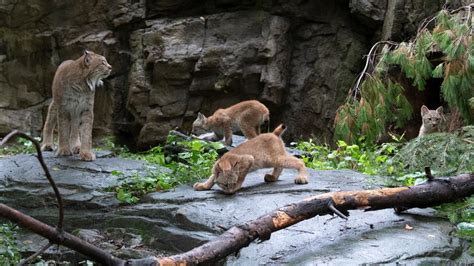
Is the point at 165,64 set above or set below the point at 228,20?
below

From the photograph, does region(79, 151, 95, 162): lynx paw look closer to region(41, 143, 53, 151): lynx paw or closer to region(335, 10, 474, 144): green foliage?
region(41, 143, 53, 151): lynx paw

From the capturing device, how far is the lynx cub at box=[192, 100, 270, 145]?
11.3m

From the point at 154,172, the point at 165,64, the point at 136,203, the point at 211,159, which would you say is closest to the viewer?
the point at 136,203

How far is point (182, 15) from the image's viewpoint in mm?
15703

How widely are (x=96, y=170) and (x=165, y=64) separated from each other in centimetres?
715

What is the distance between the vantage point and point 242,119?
11.4 metres

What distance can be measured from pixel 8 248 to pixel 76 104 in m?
3.53

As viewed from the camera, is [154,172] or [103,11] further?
[103,11]

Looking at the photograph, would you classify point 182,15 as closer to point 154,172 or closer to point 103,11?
point 103,11

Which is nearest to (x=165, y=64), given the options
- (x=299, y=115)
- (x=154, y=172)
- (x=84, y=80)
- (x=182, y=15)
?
(x=182, y=15)

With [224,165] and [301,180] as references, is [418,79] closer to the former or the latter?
[301,180]

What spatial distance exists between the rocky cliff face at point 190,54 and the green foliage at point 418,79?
13.4ft

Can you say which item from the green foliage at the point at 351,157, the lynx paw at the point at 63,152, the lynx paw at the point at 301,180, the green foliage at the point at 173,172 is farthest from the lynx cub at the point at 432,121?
the lynx paw at the point at 63,152

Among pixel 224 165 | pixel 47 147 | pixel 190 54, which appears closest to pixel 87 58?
pixel 47 147
